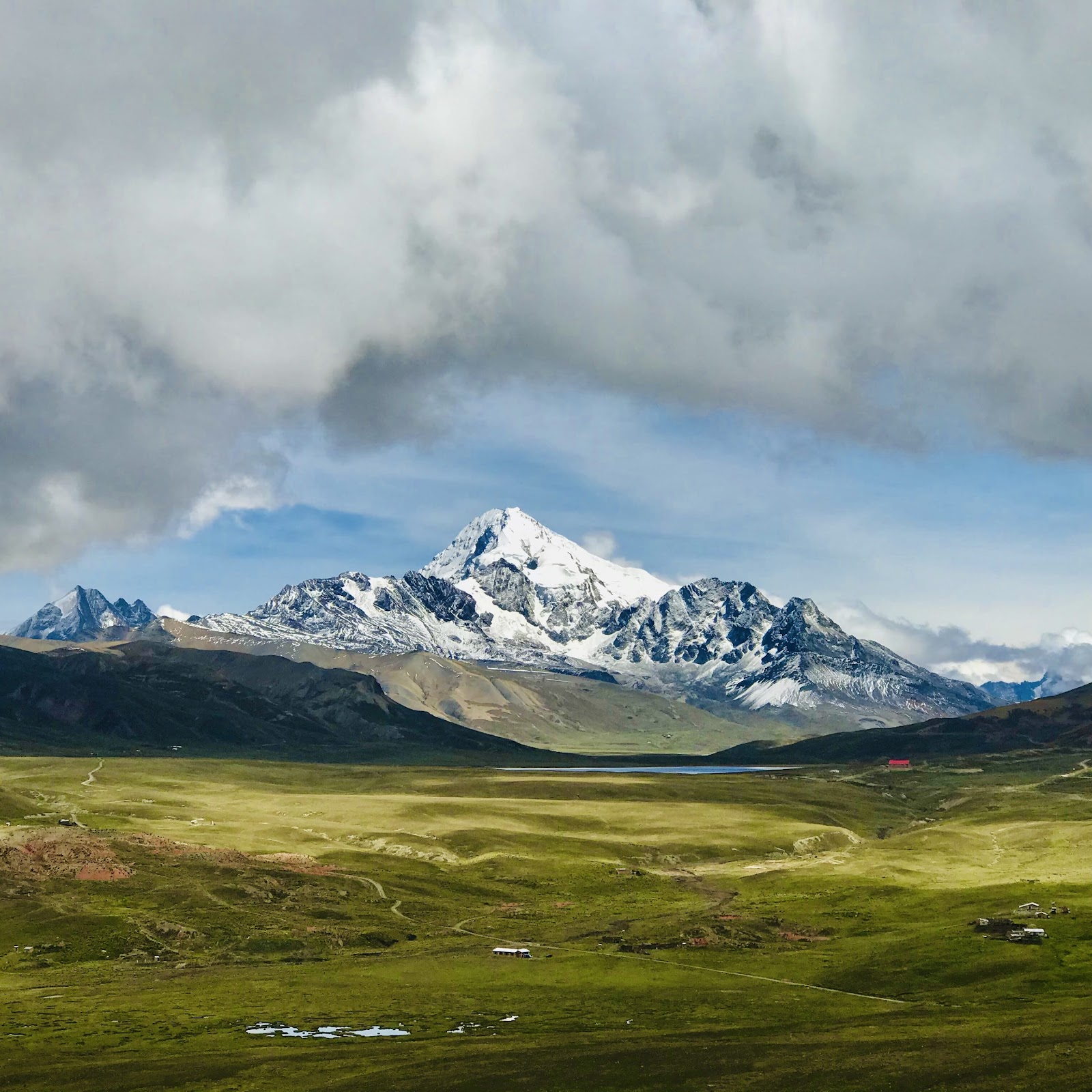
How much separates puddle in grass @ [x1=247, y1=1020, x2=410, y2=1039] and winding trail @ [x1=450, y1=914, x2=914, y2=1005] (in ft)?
141

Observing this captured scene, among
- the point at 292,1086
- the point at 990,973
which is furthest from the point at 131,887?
the point at 990,973

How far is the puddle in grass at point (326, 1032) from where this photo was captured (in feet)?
373

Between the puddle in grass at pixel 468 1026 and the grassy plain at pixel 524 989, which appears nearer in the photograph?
the grassy plain at pixel 524 989

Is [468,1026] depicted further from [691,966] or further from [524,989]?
[691,966]

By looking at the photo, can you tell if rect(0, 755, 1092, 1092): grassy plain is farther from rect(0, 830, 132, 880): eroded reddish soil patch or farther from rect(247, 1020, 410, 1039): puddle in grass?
rect(247, 1020, 410, 1039): puddle in grass

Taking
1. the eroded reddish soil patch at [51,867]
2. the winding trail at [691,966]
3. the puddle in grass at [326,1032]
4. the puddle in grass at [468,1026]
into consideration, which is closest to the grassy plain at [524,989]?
the puddle in grass at [468,1026]

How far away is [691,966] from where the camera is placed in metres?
148

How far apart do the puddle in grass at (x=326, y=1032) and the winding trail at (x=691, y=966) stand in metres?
43.1

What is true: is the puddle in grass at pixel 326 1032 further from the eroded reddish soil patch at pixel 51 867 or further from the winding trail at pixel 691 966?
the eroded reddish soil patch at pixel 51 867

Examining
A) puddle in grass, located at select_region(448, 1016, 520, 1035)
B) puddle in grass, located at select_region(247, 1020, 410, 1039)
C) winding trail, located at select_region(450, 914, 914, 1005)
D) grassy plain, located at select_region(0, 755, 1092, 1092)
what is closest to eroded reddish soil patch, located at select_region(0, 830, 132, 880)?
grassy plain, located at select_region(0, 755, 1092, 1092)

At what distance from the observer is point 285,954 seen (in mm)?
161875

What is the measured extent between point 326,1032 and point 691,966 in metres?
50.6

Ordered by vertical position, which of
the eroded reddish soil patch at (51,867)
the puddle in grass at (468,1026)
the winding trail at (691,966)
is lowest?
the winding trail at (691,966)

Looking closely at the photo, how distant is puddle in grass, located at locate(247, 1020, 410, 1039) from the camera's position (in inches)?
4473
